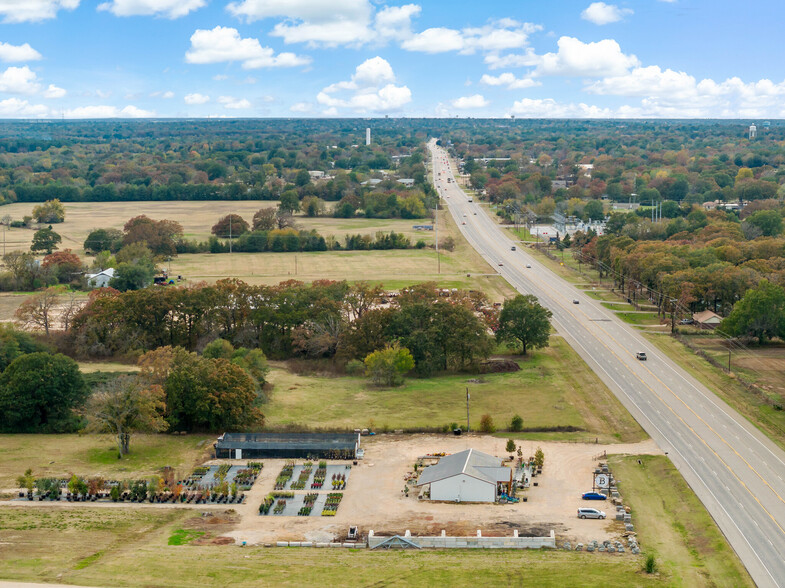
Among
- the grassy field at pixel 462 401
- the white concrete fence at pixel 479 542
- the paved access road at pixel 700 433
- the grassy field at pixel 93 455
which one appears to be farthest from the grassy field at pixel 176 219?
the white concrete fence at pixel 479 542

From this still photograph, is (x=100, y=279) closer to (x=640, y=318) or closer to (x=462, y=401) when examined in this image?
(x=462, y=401)

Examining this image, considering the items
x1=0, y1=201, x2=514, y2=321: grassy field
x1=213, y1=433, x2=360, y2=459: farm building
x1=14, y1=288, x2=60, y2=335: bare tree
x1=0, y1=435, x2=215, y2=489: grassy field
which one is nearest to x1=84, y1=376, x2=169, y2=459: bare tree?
x1=0, y1=435, x2=215, y2=489: grassy field

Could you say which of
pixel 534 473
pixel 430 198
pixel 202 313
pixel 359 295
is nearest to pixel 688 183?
pixel 430 198

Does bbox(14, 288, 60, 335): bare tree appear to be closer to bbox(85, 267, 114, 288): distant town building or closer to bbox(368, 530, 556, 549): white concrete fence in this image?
bbox(85, 267, 114, 288): distant town building

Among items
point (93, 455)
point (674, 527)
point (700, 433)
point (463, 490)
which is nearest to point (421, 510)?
point (463, 490)

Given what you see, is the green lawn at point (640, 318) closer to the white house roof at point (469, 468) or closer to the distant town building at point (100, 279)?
the white house roof at point (469, 468)

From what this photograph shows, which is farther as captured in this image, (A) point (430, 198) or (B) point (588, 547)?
(A) point (430, 198)

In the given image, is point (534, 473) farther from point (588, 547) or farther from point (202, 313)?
point (202, 313)
